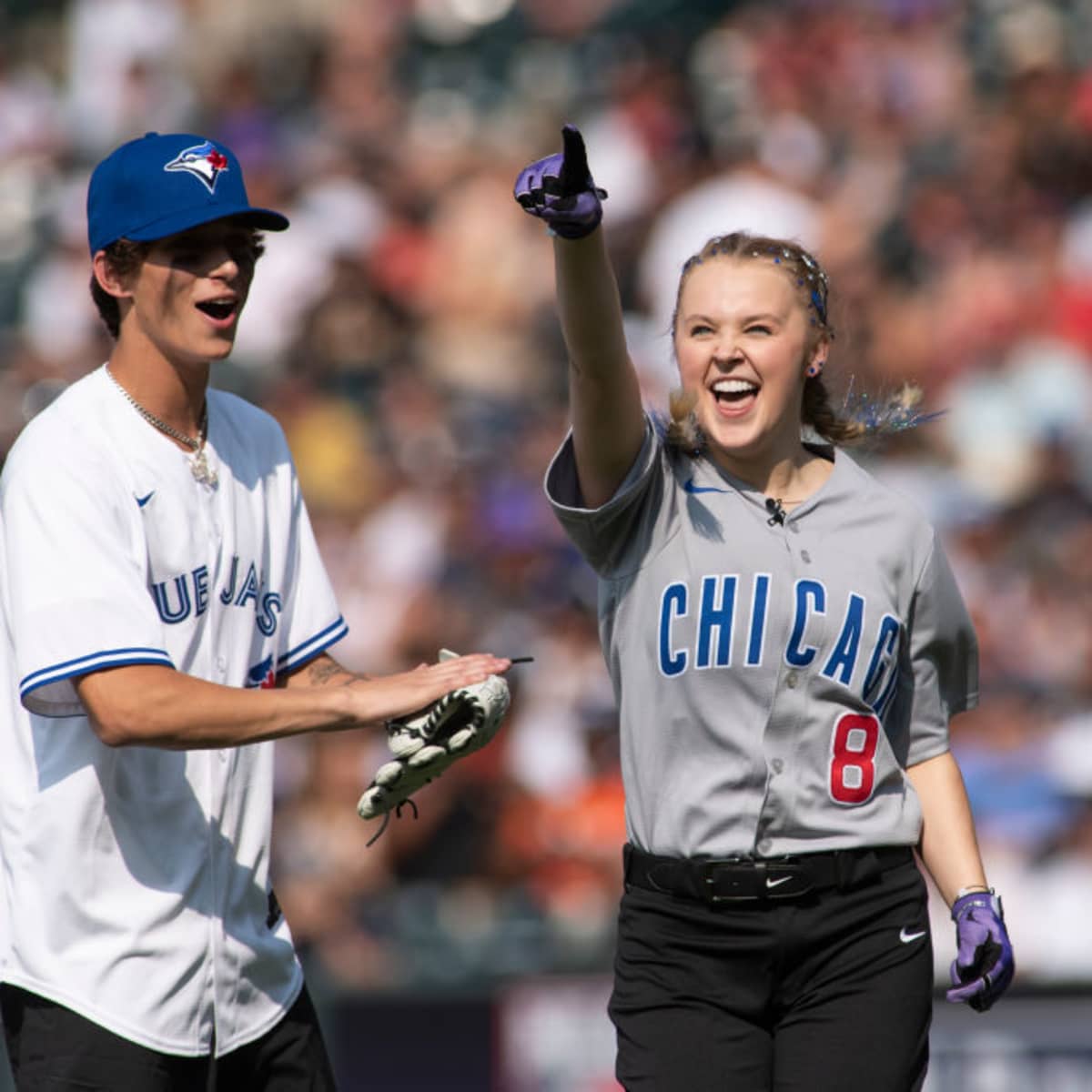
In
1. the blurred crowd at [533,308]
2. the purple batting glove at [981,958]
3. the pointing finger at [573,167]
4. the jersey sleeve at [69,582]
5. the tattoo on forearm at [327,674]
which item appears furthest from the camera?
the blurred crowd at [533,308]

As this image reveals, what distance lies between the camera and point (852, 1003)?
308cm

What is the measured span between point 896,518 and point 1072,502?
15.1 feet

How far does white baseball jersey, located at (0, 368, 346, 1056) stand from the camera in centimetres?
298

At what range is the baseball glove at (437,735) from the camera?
10.1 feet

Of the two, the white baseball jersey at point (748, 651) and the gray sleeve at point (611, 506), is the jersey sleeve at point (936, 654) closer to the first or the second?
the white baseball jersey at point (748, 651)

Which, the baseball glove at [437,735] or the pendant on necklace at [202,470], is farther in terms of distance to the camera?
the pendant on necklace at [202,470]

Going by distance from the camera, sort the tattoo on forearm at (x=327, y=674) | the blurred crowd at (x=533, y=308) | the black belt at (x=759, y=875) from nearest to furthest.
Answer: the black belt at (x=759, y=875) < the tattoo on forearm at (x=327, y=674) < the blurred crowd at (x=533, y=308)

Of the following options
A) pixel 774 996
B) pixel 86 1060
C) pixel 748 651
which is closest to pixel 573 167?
pixel 748 651

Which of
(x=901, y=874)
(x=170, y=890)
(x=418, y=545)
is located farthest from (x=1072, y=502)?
(x=170, y=890)

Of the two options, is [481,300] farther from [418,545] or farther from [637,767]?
[637,767]

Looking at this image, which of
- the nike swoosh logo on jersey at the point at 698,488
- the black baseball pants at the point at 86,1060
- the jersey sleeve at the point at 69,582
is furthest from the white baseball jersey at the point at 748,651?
the black baseball pants at the point at 86,1060

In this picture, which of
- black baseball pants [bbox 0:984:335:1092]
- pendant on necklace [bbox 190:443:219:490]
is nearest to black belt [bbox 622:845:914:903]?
black baseball pants [bbox 0:984:335:1092]

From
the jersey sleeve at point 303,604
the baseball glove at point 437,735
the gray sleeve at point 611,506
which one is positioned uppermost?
the gray sleeve at point 611,506

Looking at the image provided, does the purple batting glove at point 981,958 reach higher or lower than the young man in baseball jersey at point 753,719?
lower
